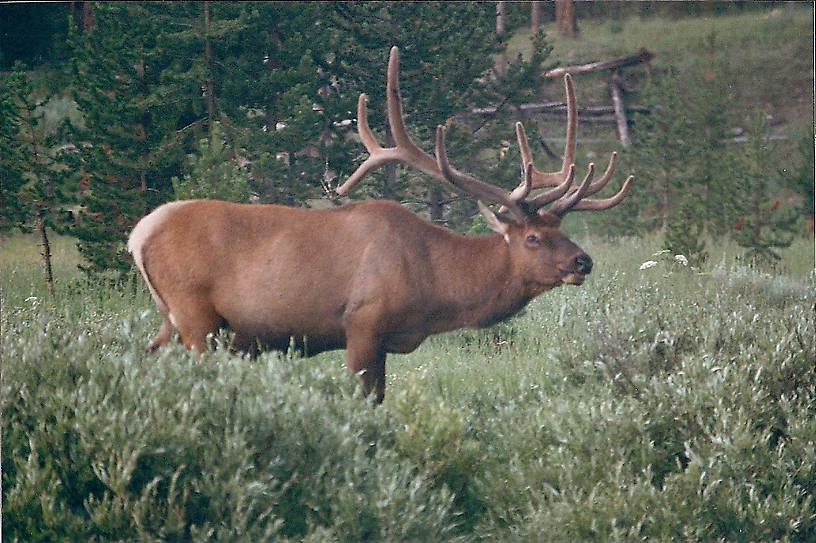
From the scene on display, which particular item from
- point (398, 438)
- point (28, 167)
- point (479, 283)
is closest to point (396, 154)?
point (479, 283)

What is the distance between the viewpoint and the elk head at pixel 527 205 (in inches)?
223

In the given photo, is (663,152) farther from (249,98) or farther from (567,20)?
(249,98)

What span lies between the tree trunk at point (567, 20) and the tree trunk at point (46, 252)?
4.38 meters

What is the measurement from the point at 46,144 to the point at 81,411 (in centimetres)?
287

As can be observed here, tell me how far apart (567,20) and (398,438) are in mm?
4851

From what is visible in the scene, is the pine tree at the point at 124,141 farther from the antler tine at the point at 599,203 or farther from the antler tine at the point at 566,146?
the antler tine at the point at 599,203

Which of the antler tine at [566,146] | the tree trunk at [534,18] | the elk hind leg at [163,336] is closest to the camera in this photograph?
the elk hind leg at [163,336]

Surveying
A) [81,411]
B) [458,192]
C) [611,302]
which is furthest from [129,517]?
[611,302]

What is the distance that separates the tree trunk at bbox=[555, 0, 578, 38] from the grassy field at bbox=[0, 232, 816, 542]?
10.3ft

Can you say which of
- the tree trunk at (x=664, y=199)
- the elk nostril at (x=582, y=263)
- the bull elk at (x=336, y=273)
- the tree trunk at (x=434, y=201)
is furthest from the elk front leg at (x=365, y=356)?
the tree trunk at (x=664, y=199)

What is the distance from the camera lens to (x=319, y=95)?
264 inches

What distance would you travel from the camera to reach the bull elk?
5.38 metres

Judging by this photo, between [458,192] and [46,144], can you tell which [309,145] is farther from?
[46,144]

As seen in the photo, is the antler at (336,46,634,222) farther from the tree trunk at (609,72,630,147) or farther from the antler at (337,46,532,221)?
the tree trunk at (609,72,630,147)
